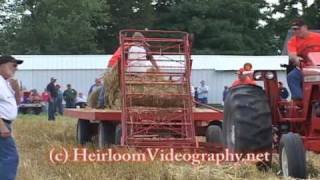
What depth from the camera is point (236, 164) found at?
8.12 m

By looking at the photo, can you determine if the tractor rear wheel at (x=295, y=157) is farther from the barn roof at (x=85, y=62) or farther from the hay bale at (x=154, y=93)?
the barn roof at (x=85, y=62)

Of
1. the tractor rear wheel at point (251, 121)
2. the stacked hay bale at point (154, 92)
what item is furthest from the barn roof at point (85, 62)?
the tractor rear wheel at point (251, 121)

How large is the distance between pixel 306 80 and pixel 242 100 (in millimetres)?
798

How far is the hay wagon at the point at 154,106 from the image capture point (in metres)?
10.8

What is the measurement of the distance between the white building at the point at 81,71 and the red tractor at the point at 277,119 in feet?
81.1

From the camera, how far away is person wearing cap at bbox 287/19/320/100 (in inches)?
322

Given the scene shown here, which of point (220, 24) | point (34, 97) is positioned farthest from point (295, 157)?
point (220, 24)

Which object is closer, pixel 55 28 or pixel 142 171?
pixel 142 171

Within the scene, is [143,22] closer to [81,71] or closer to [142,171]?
[81,71]

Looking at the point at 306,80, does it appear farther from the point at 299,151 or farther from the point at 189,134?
the point at 189,134

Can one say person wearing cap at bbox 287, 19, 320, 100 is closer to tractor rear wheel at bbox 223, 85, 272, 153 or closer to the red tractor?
the red tractor

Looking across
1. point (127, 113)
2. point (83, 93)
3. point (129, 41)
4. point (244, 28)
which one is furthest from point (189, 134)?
point (244, 28)

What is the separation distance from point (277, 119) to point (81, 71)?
2579 cm

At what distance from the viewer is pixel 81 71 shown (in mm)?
33875
